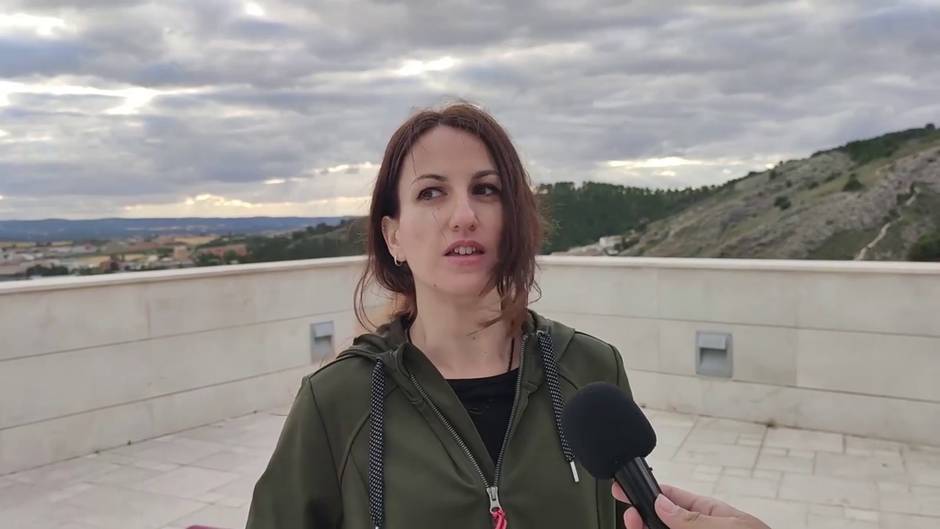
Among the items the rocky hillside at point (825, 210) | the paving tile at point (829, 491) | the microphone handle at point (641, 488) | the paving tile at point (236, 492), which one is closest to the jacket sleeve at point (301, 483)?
the microphone handle at point (641, 488)

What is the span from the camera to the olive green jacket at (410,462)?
3.55 feet

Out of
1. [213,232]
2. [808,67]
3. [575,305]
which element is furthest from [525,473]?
[808,67]

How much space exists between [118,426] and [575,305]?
358 cm

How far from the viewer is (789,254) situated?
14383mm

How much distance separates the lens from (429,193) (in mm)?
1235

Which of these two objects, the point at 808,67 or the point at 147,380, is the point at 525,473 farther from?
the point at 808,67

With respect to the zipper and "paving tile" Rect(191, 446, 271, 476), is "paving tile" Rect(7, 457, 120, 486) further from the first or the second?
the zipper

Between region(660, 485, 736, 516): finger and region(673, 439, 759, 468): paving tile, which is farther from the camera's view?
region(673, 439, 759, 468): paving tile

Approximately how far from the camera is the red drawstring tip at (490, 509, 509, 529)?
3.52 feet

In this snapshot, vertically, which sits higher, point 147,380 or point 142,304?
point 142,304

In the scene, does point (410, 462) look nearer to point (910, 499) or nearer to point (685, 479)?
point (685, 479)

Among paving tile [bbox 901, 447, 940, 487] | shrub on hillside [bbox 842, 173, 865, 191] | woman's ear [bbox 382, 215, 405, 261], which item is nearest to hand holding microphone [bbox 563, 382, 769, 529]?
woman's ear [bbox 382, 215, 405, 261]

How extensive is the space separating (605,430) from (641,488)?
106mm

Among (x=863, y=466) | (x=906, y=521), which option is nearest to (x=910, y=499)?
(x=906, y=521)
